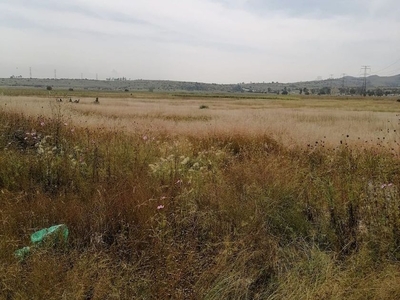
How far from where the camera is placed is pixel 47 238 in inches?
120

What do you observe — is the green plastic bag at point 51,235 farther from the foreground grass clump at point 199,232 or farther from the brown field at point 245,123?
the brown field at point 245,123

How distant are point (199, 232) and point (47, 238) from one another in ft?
5.16

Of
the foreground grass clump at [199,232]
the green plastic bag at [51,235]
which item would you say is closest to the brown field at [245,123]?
the foreground grass clump at [199,232]

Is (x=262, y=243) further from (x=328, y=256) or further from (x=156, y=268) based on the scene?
(x=156, y=268)

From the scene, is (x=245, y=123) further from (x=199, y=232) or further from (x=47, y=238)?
(x=47, y=238)

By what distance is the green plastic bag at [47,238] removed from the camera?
290 centimetres

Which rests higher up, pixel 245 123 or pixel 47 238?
pixel 245 123

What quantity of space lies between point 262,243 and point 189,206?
3.48 feet

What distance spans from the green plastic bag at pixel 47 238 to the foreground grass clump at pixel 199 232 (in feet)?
0.29

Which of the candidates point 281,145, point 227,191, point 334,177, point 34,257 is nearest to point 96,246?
point 34,257

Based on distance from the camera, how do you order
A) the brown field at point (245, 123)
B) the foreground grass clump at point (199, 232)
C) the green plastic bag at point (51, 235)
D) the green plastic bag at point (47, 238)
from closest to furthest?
1. the foreground grass clump at point (199, 232)
2. the green plastic bag at point (47, 238)
3. the green plastic bag at point (51, 235)
4. the brown field at point (245, 123)

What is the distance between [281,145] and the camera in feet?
28.3

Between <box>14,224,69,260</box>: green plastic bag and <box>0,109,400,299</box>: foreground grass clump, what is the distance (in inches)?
3.5

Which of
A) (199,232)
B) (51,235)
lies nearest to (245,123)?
(199,232)
